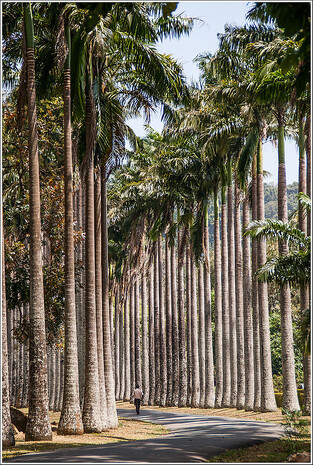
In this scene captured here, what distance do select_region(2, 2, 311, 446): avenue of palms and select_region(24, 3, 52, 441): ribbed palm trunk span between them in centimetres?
4

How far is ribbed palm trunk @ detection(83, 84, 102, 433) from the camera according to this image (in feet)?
62.4

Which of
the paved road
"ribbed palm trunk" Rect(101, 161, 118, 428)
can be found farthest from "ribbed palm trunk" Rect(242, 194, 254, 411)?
the paved road

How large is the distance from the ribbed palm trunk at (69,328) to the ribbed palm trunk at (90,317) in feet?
3.60

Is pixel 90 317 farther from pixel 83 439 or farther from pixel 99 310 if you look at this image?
pixel 83 439

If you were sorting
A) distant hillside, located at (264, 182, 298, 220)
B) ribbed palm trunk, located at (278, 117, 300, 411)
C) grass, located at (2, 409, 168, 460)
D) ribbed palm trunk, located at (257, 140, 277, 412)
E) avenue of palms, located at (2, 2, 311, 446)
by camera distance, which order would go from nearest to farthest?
1. grass, located at (2, 409, 168, 460)
2. avenue of palms, located at (2, 2, 311, 446)
3. ribbed palm trunk, located at (278, 117, 300, 411)
4. ribbed palm trunk, located at (257, 140, 277, 412)
5. distant hillside, located at (264, 182, 298, 220)

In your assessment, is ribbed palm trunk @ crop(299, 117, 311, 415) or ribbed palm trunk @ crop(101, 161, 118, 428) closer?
ribbed palm trunk @ crop(101, 161, 118, 428)

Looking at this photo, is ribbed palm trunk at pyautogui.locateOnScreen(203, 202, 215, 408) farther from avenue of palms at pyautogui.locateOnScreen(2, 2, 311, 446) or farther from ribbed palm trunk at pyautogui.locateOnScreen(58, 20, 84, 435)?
ribbed palm trunk at pyautogui.locateOnScreen(58, 20, 84, 435)

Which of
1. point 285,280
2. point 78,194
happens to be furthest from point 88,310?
point 78,194

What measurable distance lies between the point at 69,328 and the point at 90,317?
1.58 meters

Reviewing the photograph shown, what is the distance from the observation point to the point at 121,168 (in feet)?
79.5

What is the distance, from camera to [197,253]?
33625 mm

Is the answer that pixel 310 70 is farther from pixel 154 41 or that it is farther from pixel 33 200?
pixel 154 41

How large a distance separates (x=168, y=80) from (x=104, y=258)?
6.48 m

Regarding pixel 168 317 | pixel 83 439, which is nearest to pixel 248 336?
pixel 168 317
